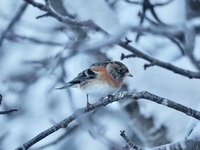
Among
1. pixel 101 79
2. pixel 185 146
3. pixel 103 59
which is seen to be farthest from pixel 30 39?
pixel 185 146

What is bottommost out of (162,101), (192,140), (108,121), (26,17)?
(108,121)

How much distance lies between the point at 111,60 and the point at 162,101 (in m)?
1.55

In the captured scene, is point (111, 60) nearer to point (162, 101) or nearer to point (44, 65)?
point (44, 65)

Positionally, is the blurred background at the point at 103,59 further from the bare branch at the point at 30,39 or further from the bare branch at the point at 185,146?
the bare branch at the point at 185,146

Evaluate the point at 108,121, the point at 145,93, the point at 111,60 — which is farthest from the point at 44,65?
the point at 145,93

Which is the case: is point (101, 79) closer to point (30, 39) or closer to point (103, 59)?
point (103, 59)

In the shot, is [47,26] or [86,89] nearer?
[86,89]

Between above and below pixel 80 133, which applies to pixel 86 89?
above

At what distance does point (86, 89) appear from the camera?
2947 mm

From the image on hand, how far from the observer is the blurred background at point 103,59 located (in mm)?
3180

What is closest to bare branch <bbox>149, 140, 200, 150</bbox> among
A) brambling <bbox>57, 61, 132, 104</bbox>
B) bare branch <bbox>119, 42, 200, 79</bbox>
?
bare branch <bbox>119, 42, 200, 79</bbox>

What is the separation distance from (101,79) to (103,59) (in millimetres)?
452

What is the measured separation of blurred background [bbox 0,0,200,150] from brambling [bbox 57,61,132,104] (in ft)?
0.33

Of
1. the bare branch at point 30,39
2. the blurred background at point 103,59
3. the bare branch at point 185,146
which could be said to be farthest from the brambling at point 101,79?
the bare branch at point 185,146
